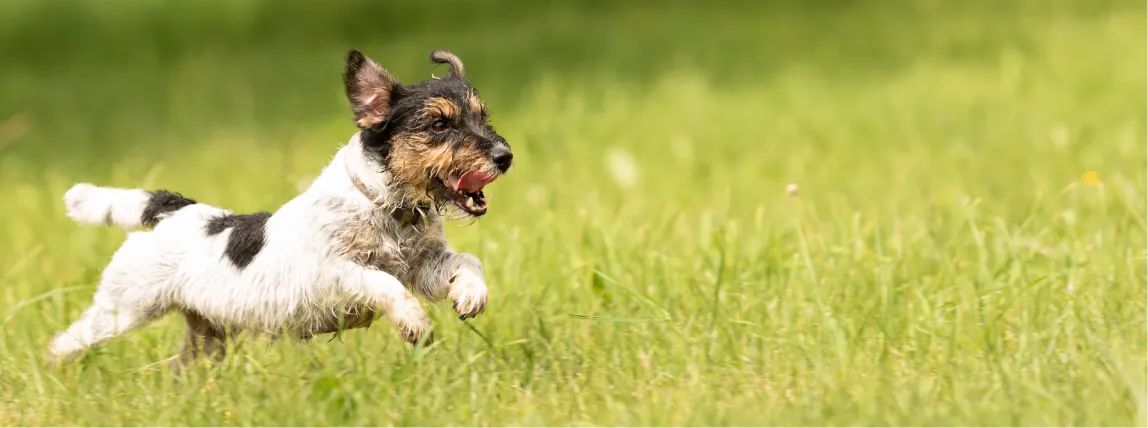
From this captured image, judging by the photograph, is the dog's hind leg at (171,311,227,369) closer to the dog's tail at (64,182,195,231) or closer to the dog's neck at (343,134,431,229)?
the dog's tail at (64,182,195,231)

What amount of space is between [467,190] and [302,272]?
1.93 ft

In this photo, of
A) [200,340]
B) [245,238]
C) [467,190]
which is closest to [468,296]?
[467,190]

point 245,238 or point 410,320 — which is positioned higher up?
point 245,238

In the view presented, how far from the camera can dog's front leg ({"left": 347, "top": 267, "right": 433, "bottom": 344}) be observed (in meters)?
4.42

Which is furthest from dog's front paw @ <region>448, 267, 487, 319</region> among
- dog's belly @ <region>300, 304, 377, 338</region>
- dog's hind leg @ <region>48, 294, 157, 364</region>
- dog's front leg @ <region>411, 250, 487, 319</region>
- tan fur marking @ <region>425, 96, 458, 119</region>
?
dog's hind leg @ <region>48, 294, 157, 364</region>

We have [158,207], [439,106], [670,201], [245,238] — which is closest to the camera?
[439,106]

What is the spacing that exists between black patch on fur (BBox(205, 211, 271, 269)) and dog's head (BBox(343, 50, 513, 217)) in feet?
1.60

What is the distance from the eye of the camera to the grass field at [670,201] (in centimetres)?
449

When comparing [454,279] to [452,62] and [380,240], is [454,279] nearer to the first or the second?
[380,240]

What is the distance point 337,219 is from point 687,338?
1.26m

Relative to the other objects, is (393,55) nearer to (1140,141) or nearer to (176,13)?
(176,13)

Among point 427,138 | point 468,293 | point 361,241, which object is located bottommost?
point 468,293

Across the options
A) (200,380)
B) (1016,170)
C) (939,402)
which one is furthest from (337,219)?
(1016,170)

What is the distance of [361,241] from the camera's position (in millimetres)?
4641
